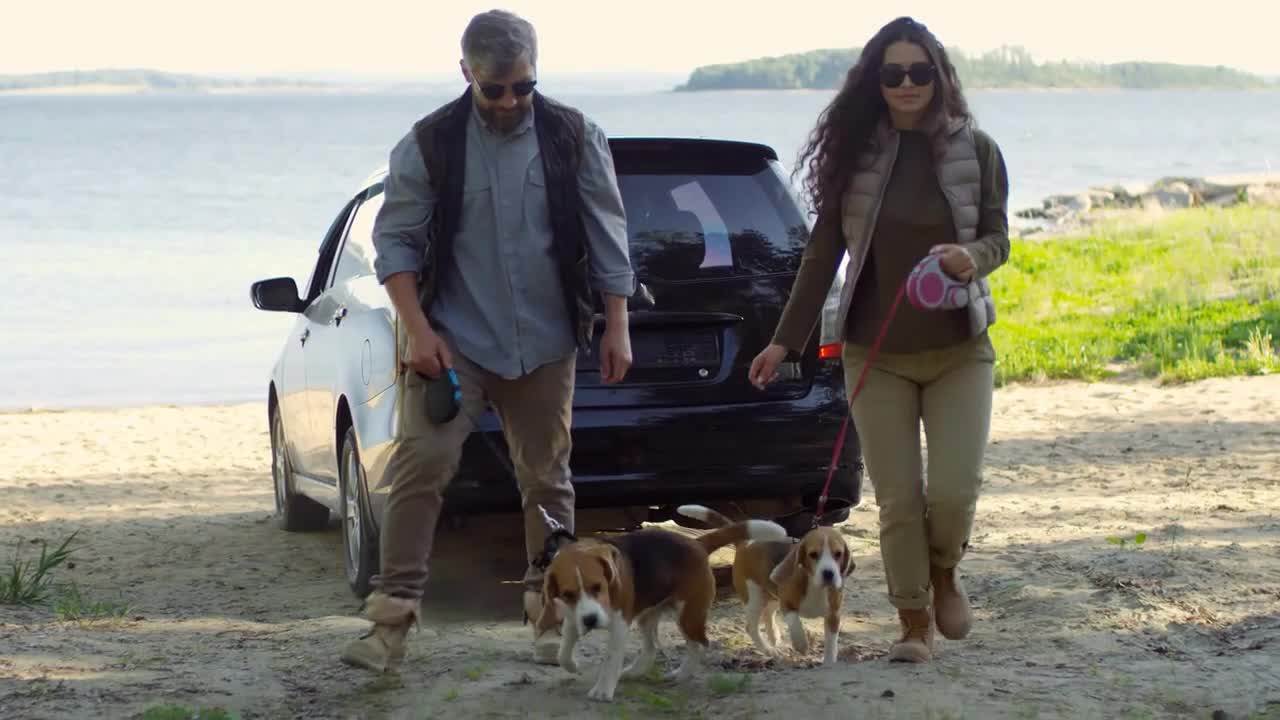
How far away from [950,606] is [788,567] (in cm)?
53

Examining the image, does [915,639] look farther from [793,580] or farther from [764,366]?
[764,366]

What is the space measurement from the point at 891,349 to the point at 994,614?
1568 millimetres

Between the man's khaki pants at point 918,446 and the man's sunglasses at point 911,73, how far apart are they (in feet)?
2.60

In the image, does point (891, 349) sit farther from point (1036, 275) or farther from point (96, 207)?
point (96, 207)

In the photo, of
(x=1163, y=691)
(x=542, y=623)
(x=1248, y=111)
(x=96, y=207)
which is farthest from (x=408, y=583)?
(x=1248, y=111)

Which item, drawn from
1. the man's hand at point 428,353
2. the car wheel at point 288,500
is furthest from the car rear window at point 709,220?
the car wheel at point 288,500

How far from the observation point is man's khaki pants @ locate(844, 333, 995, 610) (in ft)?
16.5

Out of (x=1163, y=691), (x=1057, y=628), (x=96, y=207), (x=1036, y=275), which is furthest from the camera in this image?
(x=96, y=207)

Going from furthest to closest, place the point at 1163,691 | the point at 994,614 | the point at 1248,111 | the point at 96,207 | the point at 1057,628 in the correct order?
the point at 1248,111 < the point at 96,207 < the point at 994,614 < the point at 1057,628 < the point at 1163,691

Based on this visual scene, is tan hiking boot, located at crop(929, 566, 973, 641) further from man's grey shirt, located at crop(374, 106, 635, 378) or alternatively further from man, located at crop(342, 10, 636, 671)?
man's grey shirt, located at crop(374, 106, 635, 378)

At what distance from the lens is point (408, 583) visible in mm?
4988

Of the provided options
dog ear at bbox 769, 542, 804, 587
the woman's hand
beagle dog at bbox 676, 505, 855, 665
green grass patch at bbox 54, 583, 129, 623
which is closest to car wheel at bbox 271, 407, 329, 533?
green grass patch at bbox 54, 583, 129, 623

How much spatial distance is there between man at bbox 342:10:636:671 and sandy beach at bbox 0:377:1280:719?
0.56m

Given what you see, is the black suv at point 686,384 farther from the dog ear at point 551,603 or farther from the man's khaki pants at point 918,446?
the man's khaki pants at point 918,446
